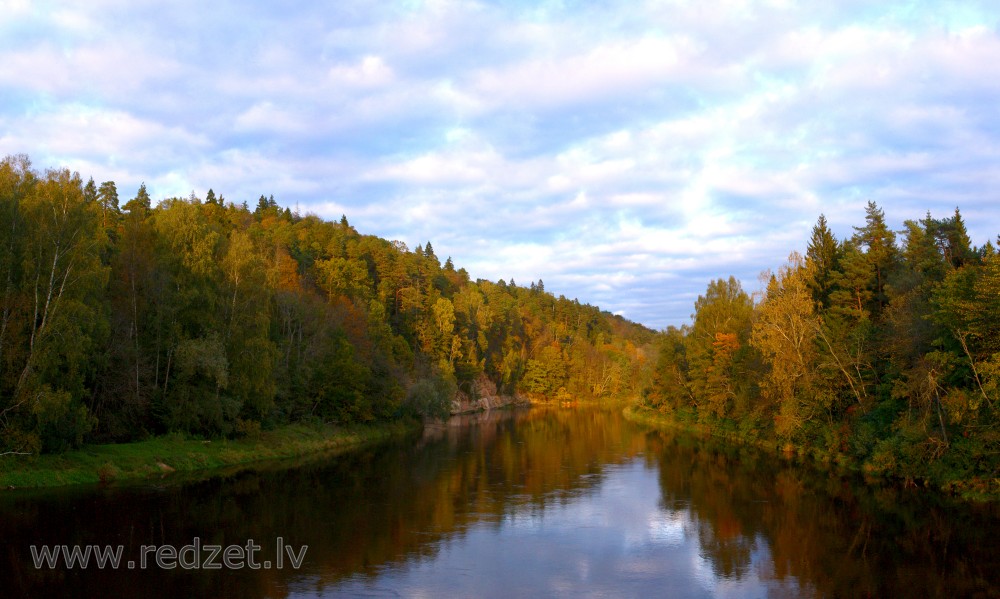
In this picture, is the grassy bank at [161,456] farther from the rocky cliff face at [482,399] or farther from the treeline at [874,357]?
the rocky cliff face at [482,399]

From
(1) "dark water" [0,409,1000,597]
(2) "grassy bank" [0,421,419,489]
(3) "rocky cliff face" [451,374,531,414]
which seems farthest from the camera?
(3) "rocky cliff face" [451,374,531,414]

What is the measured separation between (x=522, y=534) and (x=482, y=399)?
87004mm

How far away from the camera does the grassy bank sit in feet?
92.8

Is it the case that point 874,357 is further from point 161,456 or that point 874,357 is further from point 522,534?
point 161,456

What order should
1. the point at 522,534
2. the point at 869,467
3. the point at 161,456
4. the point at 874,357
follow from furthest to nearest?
the point at 874,357 → the point at 161,456 → the point at 869,467 → the point at 522,534

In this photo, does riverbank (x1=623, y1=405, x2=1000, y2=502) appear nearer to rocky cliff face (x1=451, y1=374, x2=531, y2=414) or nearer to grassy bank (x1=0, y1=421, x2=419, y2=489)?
grassy bank (x1=0, y1=421, x2=419, y2=489)

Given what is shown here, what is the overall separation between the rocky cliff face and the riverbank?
41.4 metres

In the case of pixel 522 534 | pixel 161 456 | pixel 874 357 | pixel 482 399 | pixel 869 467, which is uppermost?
pixel 874 357

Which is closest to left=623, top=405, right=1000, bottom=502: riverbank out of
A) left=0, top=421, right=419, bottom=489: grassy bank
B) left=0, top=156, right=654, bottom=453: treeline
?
left=0, top=156, right=654, bottom=453: treeline

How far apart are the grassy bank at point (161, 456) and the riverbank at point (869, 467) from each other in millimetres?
33331

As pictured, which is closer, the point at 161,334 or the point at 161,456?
the point at 161,456

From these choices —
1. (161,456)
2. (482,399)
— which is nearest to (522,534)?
(161,456)

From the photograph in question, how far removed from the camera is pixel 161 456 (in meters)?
35.5

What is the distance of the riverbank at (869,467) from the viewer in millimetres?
26531
